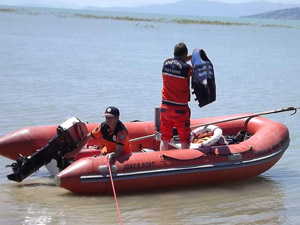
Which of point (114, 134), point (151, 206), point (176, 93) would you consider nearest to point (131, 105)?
point (176, 93)

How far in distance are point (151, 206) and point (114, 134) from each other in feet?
2.74

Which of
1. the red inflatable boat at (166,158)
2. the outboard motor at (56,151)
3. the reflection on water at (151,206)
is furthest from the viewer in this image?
the outboard motor at (56,151)

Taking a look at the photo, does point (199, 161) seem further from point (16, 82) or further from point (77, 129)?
point (16, 82)

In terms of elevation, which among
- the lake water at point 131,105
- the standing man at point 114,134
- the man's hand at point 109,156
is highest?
the standing man at point 114,134

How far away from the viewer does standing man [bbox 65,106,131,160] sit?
5971 millimetres

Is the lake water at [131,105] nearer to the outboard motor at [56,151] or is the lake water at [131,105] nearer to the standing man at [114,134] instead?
the outboard motor at [56,151]

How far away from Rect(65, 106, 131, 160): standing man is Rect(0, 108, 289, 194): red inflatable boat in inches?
4.2

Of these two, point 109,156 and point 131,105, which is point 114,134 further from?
point 131,105

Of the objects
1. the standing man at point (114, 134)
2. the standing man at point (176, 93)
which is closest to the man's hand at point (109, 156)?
the standing man at point (114, 134)

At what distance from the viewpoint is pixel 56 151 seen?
632 cm

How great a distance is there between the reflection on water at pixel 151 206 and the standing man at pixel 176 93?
2.40 ft

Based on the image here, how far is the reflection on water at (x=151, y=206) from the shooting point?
5.71 meters

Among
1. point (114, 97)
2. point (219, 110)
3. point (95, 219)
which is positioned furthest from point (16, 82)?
point (95, 219)

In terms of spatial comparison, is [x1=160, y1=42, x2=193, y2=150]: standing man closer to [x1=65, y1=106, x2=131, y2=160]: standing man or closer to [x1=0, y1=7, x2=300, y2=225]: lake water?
[x1=65, y1=106, x2=131, y2=160]: standing man
